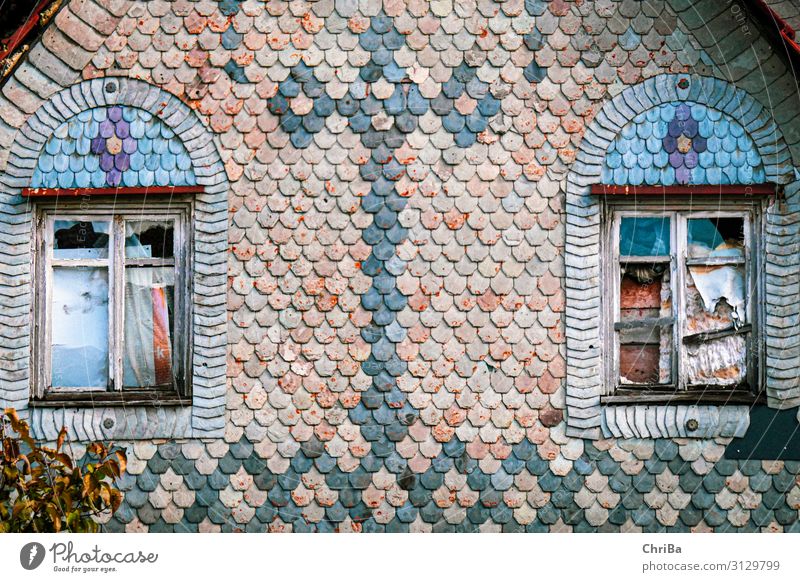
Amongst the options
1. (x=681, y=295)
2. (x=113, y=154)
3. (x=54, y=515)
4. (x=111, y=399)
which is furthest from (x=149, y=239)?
(x=681, y=295)

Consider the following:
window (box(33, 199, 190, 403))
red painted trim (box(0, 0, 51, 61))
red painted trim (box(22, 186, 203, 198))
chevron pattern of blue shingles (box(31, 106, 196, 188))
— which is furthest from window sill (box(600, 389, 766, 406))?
red painted trim (box(0, 0, 51, 61))

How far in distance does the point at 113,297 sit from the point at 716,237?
4627 mm

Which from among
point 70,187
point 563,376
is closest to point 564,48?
point 563,376

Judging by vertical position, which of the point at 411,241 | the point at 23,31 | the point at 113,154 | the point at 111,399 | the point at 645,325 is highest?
the point at 23,31

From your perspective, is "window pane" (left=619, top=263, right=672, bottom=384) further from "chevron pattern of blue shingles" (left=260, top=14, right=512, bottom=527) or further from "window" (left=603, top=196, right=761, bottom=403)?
"chevron pattern of blue shingles" (left=260, top=14, right=512, bottom=527)

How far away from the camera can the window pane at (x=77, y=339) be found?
28.3 feet

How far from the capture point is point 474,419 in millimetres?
8383

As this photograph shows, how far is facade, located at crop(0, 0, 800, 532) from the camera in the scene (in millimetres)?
8375

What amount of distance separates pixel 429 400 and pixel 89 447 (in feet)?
8.02

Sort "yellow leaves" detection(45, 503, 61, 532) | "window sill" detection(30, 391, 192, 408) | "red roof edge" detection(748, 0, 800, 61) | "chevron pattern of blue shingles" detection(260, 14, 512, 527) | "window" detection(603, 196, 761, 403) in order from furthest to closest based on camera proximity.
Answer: "window" detection(603, 196, 761, 403) → "window sill" detection(30, 391, 192, 408) → "chevron pattern of blue shingles" detection(260, 14, 512, 527) → "red roof edge" detection(748, 0, 800, 61) → "yellow leaves" detection(45, 503, 61, 532)

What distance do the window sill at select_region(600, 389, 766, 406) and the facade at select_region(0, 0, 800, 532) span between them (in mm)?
21

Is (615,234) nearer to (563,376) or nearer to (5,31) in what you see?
(563,376)

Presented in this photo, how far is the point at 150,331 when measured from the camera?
8625 millimetres

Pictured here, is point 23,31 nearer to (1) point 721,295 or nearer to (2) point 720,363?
(1) point 721,295
